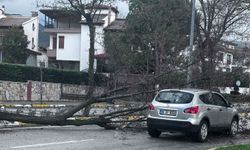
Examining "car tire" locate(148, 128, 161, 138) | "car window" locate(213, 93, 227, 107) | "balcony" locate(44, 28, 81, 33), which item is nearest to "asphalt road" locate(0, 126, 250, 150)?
"car tire" locate(148, 128, 161, 138)

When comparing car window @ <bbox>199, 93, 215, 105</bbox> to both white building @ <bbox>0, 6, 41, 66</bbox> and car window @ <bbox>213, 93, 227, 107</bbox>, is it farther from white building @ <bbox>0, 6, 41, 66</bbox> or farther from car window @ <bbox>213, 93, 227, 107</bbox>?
white building @ <bbox>0, 6, 41, 66</bbox>

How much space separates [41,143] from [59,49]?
1993 inches

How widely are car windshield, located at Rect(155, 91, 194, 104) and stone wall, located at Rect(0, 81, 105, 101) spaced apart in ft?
64.8

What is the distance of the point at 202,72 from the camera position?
63.0ft

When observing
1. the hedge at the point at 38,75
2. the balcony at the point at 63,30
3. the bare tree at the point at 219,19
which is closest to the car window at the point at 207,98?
the bare tree at the point at 219,19

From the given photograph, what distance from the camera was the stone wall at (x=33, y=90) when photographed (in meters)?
38.2

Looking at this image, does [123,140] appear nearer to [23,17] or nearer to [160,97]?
[160,97]

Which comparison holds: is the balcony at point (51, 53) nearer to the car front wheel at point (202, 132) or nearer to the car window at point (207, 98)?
the car window at point (207, 98)

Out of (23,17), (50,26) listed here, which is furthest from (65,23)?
(23,17)

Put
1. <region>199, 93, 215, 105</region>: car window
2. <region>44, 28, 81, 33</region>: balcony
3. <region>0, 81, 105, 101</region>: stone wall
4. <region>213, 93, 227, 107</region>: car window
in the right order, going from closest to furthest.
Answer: <region>199, 93, 215, 105</region>: car window
<region>213, 93, 227, 107</region>: car window
<region>0, 81, 105, 101</region>: stone wall
<region>44, 28, 81, 33</region>: balcony

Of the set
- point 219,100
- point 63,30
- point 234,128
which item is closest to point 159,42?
point 219,100

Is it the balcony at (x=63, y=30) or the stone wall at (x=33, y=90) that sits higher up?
the balcony at (x=63, y=30)

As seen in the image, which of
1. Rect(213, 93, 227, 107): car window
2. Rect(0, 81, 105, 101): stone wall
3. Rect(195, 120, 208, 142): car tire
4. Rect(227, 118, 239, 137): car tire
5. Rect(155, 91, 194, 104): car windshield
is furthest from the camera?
Rect(0, 81, 105, 101): stone wall

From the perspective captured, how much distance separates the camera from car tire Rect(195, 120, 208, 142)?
15.0 metres
